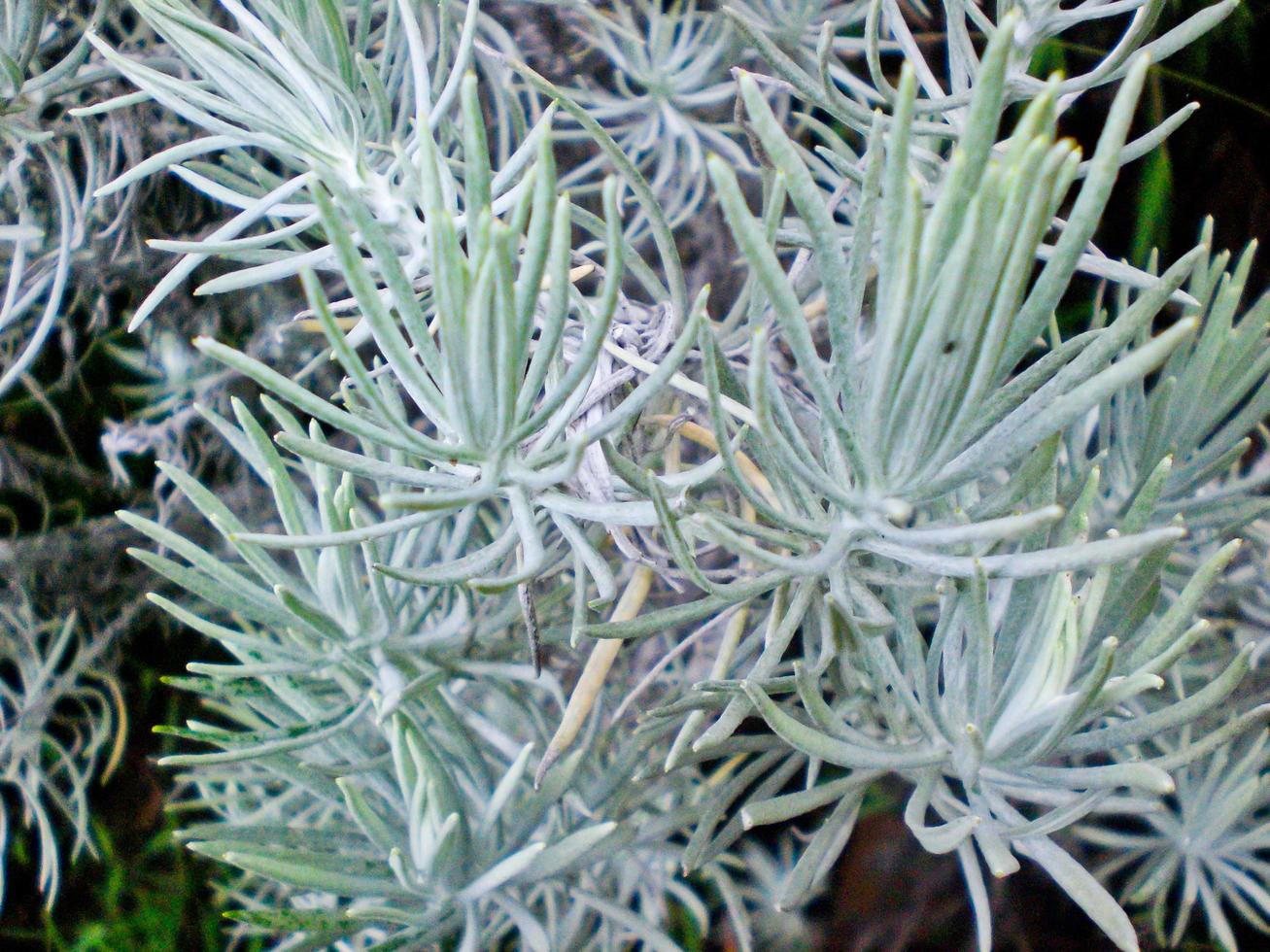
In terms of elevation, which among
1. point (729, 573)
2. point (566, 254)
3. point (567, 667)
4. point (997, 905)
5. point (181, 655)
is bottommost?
point (997, 905)

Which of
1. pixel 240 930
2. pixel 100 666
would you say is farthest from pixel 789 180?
pixel 100 666

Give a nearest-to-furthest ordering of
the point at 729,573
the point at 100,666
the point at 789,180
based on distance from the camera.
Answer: the point at 789,180 → the point at 729,573 → the point at 100,666

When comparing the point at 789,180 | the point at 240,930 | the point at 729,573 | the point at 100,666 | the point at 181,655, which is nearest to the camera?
the point at 789,180

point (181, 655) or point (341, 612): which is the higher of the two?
point (341, 612)

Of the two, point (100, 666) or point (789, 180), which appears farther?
point (100, 666)

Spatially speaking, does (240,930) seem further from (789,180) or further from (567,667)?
(789,180)

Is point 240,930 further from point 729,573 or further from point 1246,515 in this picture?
point 1246,515
